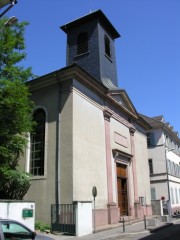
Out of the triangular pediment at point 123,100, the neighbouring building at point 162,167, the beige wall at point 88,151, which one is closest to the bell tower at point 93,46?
the triangular pediment at point 123,100

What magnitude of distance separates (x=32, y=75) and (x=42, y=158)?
17.7 ft

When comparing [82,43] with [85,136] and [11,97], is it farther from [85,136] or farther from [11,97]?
[11,97]

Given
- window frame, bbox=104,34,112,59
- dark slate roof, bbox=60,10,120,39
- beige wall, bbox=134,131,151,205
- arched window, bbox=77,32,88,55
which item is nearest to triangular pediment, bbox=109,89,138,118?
beige wall, bbox=134,131,151,205

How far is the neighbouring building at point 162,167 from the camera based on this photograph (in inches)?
1465

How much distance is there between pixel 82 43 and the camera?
25625 millimetres

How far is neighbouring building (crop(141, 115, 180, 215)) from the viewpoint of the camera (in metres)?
37.2

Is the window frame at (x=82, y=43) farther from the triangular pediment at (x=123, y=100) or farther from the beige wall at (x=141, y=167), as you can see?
the beige wall at (x=141, y=167)

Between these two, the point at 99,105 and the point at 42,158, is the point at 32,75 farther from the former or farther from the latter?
the point at 99,105

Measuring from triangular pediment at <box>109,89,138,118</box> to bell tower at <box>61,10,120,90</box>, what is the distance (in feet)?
1.88

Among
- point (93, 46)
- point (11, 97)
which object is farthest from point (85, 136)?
point (93, 46)

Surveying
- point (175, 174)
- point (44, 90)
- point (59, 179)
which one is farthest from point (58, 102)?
point (175, 174)

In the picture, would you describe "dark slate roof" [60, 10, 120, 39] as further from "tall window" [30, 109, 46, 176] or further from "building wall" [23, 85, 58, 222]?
"tall window" [30, 109, 46, 176]

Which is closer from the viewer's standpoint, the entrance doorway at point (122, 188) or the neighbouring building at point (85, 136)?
the neighbouring building at point (85, 136)

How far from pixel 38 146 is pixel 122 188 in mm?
7874
